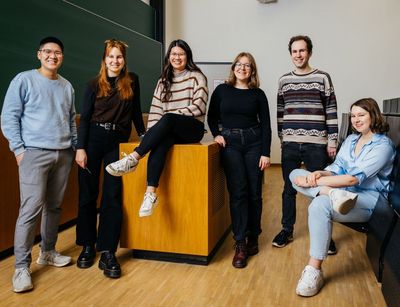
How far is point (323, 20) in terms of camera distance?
6641 millimetres

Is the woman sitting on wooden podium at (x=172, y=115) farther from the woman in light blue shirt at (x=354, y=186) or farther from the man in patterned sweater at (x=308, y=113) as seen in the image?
the woman in light blue shirt at (x=354, y=186)

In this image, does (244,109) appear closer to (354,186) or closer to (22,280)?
(354,186)

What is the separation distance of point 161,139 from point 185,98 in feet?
1.19

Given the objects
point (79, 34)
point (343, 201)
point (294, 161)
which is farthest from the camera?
point (79, 34)

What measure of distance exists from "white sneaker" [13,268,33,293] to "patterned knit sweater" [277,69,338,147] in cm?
193

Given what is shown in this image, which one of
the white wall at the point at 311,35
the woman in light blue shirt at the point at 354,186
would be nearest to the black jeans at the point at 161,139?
the woman in light blue shirt at the point at 354,186

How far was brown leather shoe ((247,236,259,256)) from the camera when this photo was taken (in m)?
2.84

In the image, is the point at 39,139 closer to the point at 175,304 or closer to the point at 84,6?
the point at 175,304

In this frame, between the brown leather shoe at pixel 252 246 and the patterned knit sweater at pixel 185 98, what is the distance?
0.94 metres

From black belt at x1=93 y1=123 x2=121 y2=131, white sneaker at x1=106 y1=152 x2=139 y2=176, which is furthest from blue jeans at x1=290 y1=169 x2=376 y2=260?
black belt at x1=93 y1=123 x2=121 y2=131

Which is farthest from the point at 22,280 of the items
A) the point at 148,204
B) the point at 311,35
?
the point at 311,35

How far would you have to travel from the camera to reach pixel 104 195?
8.71ft

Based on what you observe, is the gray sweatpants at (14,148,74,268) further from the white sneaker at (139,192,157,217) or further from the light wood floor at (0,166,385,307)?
the white sneaker at (139,192,157,217)

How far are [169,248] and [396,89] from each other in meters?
5.43
